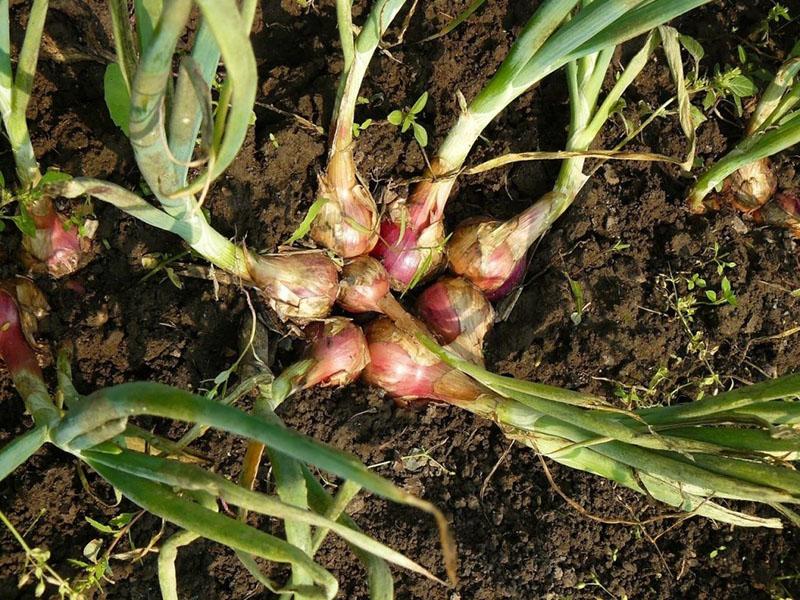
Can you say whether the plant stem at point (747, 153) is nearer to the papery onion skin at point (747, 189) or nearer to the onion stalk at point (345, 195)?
the papery onion skin at point (747, 189)

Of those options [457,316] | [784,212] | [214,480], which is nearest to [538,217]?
[457,316]

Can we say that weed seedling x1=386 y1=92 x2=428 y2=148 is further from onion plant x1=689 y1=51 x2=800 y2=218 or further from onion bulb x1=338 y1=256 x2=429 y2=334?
onion plant x1=689 y1=51 x2=800 y2=218

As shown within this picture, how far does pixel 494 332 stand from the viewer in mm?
1594

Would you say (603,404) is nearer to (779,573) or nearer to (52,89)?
(779,573)

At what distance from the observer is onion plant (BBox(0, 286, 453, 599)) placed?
2.37 ft

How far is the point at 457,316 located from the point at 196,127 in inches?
28.0

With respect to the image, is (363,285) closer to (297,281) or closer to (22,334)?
(297,281)

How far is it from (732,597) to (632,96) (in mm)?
1187

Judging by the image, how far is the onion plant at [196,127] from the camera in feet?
2.27

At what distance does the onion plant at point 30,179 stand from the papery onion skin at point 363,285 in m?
0.56

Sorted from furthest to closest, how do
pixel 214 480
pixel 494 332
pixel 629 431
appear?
pixel 494 332, pixel 629 431, pixel 214 480

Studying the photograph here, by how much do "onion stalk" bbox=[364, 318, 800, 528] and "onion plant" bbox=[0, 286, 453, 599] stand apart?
40 cm

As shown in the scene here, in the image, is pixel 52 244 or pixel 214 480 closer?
pixel 214 480

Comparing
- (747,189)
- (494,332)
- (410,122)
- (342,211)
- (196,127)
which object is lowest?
(494,332)
